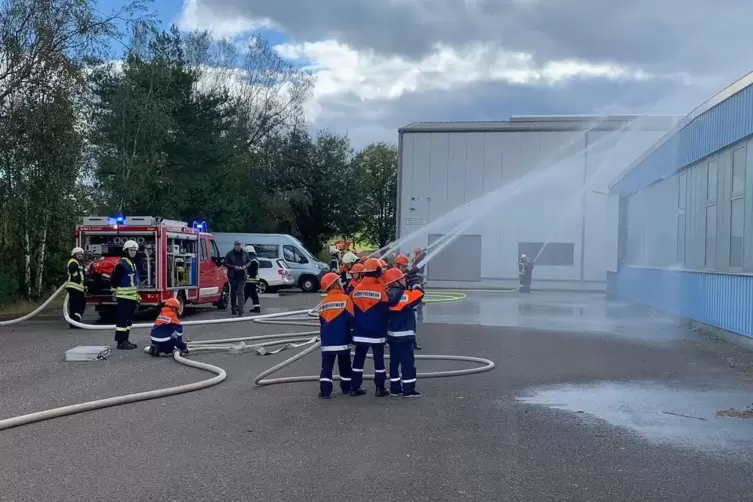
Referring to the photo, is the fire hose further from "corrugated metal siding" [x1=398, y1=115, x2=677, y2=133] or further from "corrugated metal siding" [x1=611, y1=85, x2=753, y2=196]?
"corrugated metal siding" [x1=398, y1=115, x2=677, y2=133]

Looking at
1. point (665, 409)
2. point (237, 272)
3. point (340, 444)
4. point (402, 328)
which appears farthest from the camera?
point (237, 272)

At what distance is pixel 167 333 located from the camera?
35.2 feet

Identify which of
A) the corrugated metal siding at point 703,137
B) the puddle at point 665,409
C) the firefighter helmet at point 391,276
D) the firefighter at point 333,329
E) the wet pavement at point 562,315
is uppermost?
the corrugated metal siding at point 703,137

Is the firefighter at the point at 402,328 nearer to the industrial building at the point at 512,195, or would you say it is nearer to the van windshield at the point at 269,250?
the van windshield at the point at 269,250

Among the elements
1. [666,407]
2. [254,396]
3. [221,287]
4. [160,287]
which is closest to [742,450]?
[666,407]

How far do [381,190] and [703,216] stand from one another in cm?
4670

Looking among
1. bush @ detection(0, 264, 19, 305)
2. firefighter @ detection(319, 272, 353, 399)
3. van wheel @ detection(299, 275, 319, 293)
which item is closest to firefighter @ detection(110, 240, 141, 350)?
firefighter @ detection(319, 272, 353, 399)

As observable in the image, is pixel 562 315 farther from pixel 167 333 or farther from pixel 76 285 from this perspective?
pixel 76 285

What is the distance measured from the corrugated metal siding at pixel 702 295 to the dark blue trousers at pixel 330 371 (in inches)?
290

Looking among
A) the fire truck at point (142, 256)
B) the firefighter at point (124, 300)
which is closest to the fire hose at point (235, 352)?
the firefighter at point (124, 300)

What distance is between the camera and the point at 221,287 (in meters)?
19.0

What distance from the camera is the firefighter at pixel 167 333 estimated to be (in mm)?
10672

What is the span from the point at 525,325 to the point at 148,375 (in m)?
8.98

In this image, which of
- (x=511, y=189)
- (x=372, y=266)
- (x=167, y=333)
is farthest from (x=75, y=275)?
(x=511, y=189)
